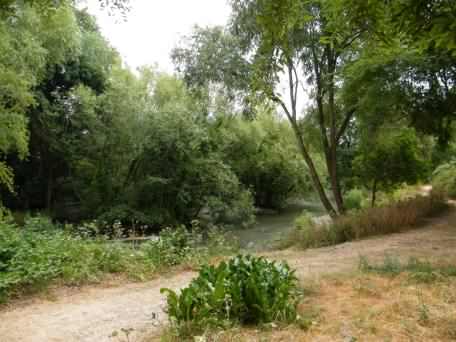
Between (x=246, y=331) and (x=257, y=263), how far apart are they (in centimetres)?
77

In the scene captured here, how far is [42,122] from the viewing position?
1549 centimetres

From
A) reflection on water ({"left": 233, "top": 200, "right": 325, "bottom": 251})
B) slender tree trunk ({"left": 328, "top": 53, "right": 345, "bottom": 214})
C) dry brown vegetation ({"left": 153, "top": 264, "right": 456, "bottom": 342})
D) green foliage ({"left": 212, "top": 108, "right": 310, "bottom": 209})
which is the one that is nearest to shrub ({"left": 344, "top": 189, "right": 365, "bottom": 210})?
reflection on water ({"left": 233, "top": 200, "right": 325, "bottom": 251})

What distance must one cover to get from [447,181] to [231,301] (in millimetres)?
14555

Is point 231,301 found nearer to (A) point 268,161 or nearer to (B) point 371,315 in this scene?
(B) point 371,315

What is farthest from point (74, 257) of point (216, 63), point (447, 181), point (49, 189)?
point (447, 181)

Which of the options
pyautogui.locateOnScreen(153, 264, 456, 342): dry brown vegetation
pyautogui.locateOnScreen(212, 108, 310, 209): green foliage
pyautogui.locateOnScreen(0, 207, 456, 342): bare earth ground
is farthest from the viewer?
pyautogui.locateOnScreen(212, 108, 310, 209): green foliage

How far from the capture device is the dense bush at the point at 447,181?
13078 mm

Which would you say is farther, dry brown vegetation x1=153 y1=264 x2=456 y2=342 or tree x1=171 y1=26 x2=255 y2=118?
tree x1=171 y1=26 x2=255 y2=118

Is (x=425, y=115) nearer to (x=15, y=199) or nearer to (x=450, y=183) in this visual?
(x=450, y=183)

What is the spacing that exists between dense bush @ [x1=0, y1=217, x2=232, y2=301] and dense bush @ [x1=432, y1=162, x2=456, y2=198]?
33.3 feet

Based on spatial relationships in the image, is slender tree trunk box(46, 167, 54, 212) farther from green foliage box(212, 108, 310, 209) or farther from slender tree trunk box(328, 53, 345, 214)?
slender tree trunk box(328, 53, 345, 214)

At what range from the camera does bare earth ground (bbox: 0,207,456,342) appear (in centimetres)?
330

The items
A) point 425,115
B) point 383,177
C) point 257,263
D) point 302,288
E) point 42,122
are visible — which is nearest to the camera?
point 257,263

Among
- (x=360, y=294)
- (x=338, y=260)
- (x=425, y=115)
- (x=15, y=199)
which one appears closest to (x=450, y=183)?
(x=425, y=115)
